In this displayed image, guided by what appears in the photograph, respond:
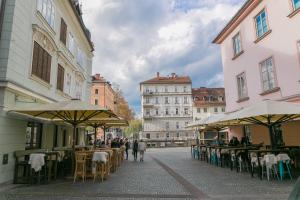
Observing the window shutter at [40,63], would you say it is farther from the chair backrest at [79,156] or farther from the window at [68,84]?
the chair backrest at [79,156]

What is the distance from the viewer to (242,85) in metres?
19.0

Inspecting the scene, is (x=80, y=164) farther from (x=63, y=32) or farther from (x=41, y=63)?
(x=63, y=32)

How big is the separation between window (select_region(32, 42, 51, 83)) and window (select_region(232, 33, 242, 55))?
13.9 metres

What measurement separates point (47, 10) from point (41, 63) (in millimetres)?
3226

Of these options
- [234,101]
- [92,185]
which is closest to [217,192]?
[92,185]

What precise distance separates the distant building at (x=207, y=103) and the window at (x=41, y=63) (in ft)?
183

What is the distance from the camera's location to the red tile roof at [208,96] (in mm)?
66713

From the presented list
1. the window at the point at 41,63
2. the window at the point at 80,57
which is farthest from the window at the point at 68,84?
the window at the point at 41,63

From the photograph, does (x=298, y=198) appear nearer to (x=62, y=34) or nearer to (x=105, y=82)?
(x=62, y=34)

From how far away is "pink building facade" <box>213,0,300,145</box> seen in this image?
13188 mm

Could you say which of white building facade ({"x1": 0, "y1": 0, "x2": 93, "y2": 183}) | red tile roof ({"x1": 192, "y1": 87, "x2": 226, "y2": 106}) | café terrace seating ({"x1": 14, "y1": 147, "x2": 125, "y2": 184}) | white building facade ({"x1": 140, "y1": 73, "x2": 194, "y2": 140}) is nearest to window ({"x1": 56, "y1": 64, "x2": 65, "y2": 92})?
white building facade ({"x1": 0, "y1": 0, "x2": 93, "y2": 183})

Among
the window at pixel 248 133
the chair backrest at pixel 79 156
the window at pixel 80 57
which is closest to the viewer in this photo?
the chair backrest at pixel 79 156

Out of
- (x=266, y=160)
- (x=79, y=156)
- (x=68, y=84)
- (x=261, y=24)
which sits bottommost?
(x=266, y=160)

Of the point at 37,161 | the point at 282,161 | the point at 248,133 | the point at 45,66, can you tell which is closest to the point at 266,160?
the point at 282,161
